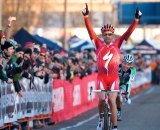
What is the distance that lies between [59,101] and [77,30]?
54.2 metres

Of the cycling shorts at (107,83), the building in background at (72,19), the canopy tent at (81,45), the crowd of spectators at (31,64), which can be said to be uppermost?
the building in background at (72,19)

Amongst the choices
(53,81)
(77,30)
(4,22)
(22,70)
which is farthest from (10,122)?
(77,30)

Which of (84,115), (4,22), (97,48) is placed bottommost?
(84,115)

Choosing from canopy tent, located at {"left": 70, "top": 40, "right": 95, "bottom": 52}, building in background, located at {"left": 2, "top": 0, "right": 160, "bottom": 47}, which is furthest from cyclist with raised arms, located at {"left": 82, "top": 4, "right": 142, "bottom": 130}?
building in background, located at {"left": 2, "top": 0, "right": 160, "bottom": 47}

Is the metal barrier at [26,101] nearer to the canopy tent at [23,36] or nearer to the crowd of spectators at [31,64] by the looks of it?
the crowd of spectators at [31,64]

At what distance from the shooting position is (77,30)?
78.0m

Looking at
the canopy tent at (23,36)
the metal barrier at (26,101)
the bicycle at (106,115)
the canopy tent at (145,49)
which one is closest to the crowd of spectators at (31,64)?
the metal barrier at (26,101)

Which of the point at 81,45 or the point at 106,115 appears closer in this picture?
the point at 106,115

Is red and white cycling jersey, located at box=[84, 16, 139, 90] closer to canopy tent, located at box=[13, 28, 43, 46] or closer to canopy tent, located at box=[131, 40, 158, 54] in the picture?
canopy tent, located at box=[13, 28, 43, 46]

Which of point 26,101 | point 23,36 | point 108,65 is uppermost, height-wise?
point 23,36

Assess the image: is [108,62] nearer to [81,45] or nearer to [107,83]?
[107,83]

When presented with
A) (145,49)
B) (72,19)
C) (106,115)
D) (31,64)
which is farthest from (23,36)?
(72,19)

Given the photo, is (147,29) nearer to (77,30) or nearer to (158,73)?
(77,30)

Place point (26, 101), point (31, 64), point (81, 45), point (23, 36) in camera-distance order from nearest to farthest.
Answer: point (26, 101), point (31, 64), point (23, 36), point (81, 45)
